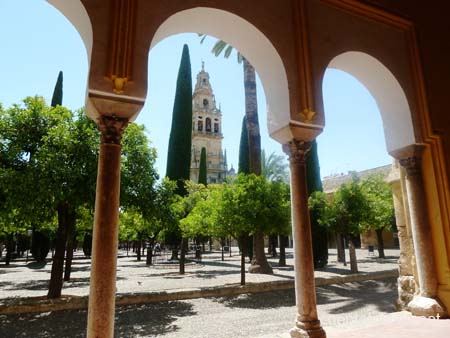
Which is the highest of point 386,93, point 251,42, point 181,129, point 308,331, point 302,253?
point 181,129

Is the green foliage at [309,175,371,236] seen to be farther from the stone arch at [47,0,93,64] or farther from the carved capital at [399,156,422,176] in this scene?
the stone arch at [47,0,93,64]

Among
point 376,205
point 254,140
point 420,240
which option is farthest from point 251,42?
point 376,205

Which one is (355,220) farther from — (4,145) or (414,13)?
(4,145)

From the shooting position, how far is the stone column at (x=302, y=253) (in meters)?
3.94

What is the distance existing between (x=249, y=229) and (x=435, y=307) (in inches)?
280

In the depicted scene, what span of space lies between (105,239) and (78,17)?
8.32ft

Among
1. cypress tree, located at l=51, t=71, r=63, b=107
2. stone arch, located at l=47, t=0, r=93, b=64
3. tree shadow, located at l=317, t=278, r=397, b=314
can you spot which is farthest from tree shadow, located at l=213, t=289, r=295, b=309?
cypress tree, located at l=51, t=71, r=63, b=107

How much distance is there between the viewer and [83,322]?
7.61 metres

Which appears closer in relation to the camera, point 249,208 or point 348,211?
point 249,208

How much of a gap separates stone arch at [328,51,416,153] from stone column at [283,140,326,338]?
2.00 m

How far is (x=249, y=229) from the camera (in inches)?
459

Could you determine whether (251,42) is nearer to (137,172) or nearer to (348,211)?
(137,172)

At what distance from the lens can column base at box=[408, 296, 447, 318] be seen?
16.0 feet

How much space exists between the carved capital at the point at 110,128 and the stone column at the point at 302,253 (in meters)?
2.26
